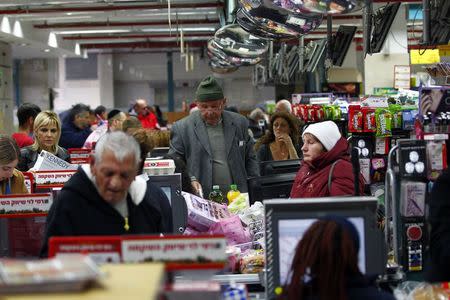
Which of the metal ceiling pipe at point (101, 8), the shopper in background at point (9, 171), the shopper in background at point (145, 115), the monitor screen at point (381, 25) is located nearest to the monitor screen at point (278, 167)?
the monitor screen at point (381, 25)

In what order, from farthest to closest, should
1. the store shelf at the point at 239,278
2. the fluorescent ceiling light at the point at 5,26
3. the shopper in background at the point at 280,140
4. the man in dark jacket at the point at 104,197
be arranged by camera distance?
the fluorescent ceiling light at the point at 5,26 < the shopper in background at the point at 280,140 < the store shelf at the point at 239,278 < the man in dark jacket at the point at 104,197

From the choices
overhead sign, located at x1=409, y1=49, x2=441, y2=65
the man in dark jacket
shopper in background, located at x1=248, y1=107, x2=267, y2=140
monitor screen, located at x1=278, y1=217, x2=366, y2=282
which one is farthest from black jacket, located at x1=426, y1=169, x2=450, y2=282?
shopper in background, located at x1=248, y1=107, x2=267, y2=140

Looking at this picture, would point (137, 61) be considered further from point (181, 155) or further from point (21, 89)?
point (181, 155)

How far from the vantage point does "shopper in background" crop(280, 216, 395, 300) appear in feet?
8.98

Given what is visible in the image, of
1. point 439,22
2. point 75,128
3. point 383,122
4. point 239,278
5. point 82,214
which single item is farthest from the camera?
point 75,128

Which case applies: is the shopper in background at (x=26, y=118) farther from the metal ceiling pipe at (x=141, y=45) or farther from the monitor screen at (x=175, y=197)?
the metal ceiling pipe at (x=141, y=45)

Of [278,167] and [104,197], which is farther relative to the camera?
[278,167]

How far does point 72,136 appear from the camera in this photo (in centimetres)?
1119

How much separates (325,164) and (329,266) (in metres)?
2.29

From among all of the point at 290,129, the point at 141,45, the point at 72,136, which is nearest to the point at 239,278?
the point at 290,129

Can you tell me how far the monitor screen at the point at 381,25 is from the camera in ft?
23.6

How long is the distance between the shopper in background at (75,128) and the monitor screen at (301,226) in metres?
8.21

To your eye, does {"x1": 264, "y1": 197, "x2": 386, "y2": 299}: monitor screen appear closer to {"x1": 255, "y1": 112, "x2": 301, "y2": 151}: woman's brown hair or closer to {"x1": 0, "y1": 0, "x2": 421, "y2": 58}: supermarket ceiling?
{"x1": 255, "y1": 112, "x2": 301, "y2": 151}: woman's brown hair

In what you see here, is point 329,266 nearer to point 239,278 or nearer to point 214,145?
point 239,278
